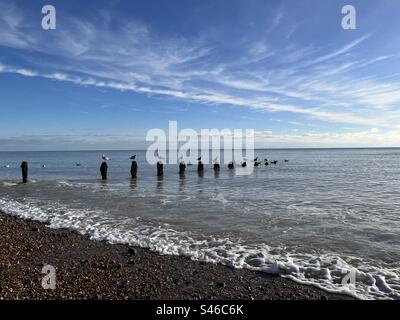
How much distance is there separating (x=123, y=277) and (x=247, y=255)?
4110 mm

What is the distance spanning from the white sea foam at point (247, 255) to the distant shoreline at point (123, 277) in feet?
1.67

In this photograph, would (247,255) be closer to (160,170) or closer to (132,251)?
(132,251)

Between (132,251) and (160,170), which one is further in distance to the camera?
(160,170)

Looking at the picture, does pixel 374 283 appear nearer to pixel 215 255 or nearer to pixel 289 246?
pixel 289 246

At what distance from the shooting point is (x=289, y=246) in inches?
449

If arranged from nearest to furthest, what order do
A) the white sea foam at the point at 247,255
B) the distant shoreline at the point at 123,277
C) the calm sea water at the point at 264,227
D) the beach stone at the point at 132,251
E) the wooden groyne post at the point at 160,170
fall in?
the distant shoreline at the point at 123,277, the white sea foam at the point at 247,255, the calm sea water at the point at 264,227, the beach stone at the point at 132,251, the wooden groyne post at the point at 160,170

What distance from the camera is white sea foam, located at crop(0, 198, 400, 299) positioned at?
8.30 metres

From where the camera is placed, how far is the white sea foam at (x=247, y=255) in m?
8.30

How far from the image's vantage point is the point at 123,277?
8320 millimetres
